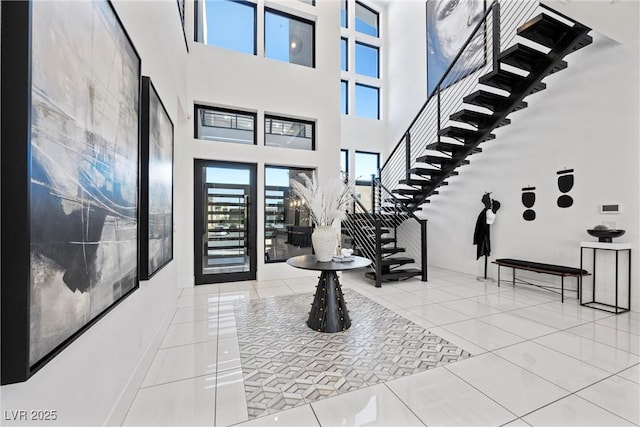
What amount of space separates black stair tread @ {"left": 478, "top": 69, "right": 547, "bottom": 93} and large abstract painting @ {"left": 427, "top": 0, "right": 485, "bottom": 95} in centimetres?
180

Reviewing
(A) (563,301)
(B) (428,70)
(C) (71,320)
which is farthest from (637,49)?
(C) (71,320)

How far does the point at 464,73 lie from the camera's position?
20.0 feet

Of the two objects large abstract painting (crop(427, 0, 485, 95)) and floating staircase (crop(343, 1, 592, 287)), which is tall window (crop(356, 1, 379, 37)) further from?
floating staircase (crop(343, 1, 592, 287))

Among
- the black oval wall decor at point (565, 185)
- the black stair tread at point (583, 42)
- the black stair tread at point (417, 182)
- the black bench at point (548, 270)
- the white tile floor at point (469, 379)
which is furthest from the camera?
the black stair tread at point (417, 182)

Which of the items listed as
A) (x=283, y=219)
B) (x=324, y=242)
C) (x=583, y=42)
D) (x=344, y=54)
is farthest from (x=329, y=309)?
(x=344, y=54)

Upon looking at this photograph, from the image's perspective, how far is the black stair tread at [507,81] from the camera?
3928 millimetres

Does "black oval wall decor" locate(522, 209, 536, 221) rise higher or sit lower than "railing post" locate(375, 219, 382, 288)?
higher

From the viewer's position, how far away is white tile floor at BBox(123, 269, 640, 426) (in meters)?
1.72

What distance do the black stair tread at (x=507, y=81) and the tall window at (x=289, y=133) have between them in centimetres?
309

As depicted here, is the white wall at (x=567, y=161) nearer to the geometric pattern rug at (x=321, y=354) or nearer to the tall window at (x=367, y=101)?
the geometric pattern rug at (x=321, y=354)

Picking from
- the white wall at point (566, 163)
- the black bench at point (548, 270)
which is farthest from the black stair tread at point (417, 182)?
the black bench at point (548, 270)

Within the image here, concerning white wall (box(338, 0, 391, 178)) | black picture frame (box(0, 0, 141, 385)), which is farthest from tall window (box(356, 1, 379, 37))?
black picture frame (box(0, 0, 141, 385))

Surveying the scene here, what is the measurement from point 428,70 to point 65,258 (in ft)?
26.9

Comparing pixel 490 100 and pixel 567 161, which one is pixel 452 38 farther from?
pixel 567 161
